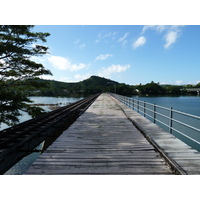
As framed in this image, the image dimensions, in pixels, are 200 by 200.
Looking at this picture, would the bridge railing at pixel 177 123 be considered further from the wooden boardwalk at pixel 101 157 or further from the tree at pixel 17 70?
the tree at pixel 17 70

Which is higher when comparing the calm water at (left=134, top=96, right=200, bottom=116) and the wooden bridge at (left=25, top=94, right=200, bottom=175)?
the wooden bridge at (left=25, top=94, right=200, bottom=175)

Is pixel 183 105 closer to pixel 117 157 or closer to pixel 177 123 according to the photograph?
pixel 177 123

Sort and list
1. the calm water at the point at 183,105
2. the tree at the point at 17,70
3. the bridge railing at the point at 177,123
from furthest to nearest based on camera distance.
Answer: the calm water at the point at 183,105 → the tree at the point at 17,70 → the bridge railing at the point at 177,123

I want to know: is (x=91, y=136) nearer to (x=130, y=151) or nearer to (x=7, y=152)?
(x=130, y=151)


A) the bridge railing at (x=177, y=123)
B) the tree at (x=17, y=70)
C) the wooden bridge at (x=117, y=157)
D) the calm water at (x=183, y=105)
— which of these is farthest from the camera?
the calm water at (x=183, y=105)

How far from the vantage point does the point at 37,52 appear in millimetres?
14188

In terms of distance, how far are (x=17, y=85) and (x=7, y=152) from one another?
11.6m

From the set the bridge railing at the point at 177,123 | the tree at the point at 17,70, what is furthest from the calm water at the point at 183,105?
the tree at the point at 17,70

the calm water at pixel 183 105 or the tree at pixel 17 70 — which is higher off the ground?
the tree at pixel 17 70

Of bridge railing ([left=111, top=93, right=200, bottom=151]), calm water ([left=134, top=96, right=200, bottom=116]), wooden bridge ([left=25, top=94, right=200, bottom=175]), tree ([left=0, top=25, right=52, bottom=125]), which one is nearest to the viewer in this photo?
wooden bridge ([left=25, top=94, right=200, bottom=175])

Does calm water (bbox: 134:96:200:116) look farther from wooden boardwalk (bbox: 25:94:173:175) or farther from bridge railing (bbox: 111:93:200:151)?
wooden boardwalk (bbox: 25:94:173:175)

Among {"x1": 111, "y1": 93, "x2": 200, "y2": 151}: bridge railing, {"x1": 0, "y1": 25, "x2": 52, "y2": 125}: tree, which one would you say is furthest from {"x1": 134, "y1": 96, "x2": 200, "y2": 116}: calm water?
{"x1": 0, "y1": 25, "x2": 52, "y2": 125}: tree

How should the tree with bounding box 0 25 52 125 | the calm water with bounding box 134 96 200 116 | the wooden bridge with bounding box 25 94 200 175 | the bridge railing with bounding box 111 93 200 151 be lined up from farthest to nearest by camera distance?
the calm water with bounding box 134 96 200 116 < the tree with bounding box 0 25 52 125 < the bridge railing with bounding box 111 93 200 151 < the wooden bridge with bounding box 25 94 200 175

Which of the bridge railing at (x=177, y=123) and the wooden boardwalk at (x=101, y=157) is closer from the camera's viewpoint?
the wooden boardwalk at (x=101, y=157)
